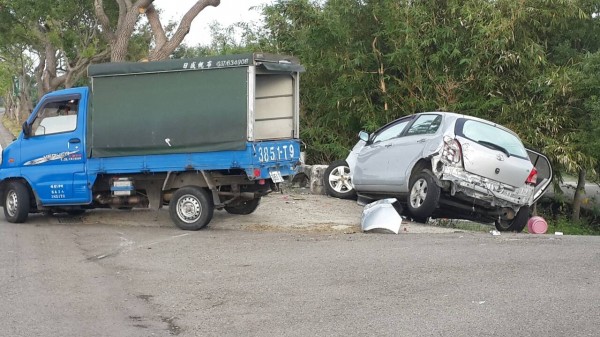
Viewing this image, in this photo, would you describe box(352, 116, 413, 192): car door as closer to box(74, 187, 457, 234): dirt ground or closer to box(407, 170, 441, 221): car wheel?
box(74, 187, 457, 234): dirt ground

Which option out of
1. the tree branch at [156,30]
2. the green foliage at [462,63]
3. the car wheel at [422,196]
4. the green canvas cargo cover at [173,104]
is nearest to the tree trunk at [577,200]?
the green foliage at [462,63]

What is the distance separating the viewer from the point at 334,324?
6145mm

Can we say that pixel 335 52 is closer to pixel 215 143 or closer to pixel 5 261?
pixel 215 143

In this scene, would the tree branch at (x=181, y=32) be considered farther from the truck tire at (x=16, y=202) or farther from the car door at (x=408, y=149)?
the car door at (x=408, y=149)

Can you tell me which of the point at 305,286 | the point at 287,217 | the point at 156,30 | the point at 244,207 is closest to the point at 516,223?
the point at 287,217

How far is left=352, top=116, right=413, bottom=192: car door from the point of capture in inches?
499

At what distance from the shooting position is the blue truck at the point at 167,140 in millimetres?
11398

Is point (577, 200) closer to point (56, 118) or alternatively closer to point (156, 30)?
point (156, 30)

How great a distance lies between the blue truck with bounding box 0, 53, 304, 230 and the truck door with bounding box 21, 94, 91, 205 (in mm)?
17

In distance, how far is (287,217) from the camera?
12.9 metres

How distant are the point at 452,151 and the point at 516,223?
1.98 m

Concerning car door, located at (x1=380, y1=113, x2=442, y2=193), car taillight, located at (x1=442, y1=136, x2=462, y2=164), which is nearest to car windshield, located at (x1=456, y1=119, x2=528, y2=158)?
car taillight, located at (x1=442, y1=136, x2=462, y2=164)

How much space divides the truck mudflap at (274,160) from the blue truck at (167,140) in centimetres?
2

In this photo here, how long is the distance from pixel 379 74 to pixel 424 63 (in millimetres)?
1118
